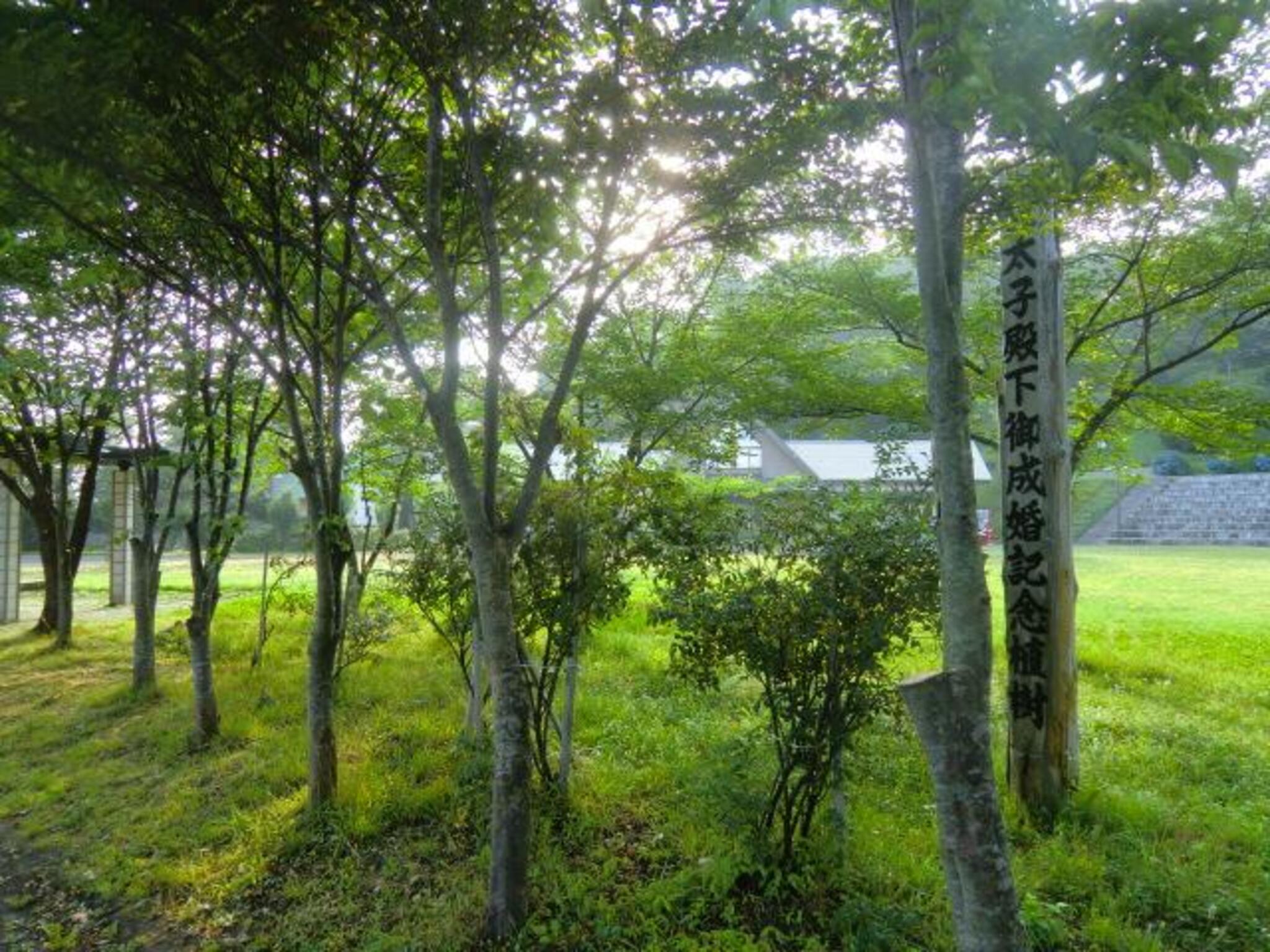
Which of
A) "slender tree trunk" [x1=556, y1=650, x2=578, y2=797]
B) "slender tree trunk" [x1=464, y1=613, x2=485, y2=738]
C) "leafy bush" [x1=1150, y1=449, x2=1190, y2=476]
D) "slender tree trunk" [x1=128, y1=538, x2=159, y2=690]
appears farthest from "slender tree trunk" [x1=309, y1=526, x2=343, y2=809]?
"leafy bush" [x1=1150, y1=449, x2=1190, y2=476]

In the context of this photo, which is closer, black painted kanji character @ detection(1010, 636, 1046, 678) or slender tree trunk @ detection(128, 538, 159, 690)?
black painted kanji character @ detection(1010, 636, 1046, 678)

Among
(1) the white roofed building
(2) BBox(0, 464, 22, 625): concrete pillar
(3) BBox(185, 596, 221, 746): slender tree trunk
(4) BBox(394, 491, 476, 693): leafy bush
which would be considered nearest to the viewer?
(4) BBox(394, 491, 476, 693): leafy bush

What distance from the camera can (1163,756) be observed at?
17.1 ft

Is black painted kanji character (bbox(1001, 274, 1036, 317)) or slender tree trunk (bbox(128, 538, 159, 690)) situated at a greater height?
black painted kanji character (bbox(1001, 274, 1036, 317))

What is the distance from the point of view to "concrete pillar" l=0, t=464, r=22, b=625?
1276 centimetres

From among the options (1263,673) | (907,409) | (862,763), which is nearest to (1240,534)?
(1263,673)

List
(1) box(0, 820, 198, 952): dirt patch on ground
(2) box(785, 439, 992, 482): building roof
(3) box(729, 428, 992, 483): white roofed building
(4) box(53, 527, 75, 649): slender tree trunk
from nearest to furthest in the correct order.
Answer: (1) box(0, 820, 198, 952): dirt patch on ground < (4) box(53, 527, 75, 649): slender tree trunk < (3) box(729, 428, 992, 483): white roofed building < (2) box(785, 439, 992, 482): building roof

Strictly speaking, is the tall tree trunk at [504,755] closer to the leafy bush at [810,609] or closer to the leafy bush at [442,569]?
the leafy bush at [810,609]

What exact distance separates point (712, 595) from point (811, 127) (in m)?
1.96

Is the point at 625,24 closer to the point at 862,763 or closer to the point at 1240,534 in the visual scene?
the point at 862,763

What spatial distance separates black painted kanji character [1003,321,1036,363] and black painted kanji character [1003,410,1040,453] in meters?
0.33

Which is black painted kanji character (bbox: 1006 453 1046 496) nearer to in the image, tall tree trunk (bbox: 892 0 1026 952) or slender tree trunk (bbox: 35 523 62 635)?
tall tree trunk (bbox: 892 0 1026 952)

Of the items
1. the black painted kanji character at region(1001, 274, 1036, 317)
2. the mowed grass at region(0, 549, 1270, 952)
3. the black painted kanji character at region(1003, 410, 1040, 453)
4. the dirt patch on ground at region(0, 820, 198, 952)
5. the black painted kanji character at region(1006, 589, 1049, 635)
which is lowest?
the dirt patch on ground at region(0, 820, 198, 952)

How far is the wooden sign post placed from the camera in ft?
14.5
